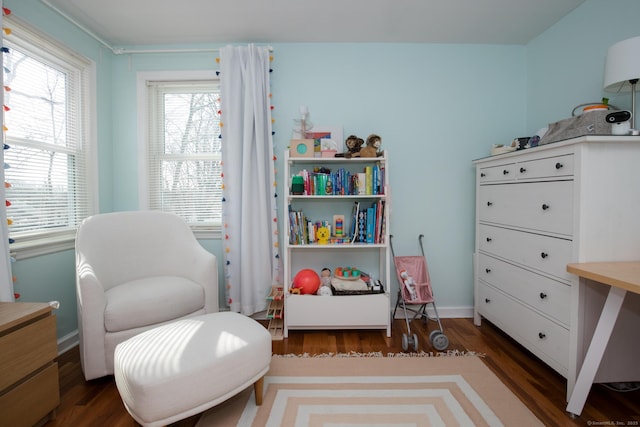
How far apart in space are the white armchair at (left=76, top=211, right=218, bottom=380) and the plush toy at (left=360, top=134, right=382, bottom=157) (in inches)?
54.8

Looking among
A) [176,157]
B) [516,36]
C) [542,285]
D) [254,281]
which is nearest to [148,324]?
[254,281]

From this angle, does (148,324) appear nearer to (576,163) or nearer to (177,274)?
(177,274)

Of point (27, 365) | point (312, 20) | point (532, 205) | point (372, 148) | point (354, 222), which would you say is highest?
point (312, 20)

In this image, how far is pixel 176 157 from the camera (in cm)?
273

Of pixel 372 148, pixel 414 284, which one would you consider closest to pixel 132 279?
pixel 372 148

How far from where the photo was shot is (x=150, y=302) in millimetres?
1758

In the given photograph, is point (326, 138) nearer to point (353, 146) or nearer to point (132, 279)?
point (353, 146)

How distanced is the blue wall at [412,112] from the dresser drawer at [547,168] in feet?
2.60

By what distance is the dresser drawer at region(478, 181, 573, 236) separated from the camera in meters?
1.57

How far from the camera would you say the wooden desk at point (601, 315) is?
1.29 m

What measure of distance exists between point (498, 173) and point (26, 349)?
286 cm

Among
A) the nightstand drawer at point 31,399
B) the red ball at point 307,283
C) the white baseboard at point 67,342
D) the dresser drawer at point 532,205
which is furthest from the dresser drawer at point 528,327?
the white baseboard at point 67,342

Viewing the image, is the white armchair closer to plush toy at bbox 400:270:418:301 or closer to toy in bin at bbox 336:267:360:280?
toy in bin at bbox 336:267:360:280

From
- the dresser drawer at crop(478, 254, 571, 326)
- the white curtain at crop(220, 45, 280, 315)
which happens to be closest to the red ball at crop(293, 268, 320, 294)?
the white curtain at crop(220, 45, 280, 315)
